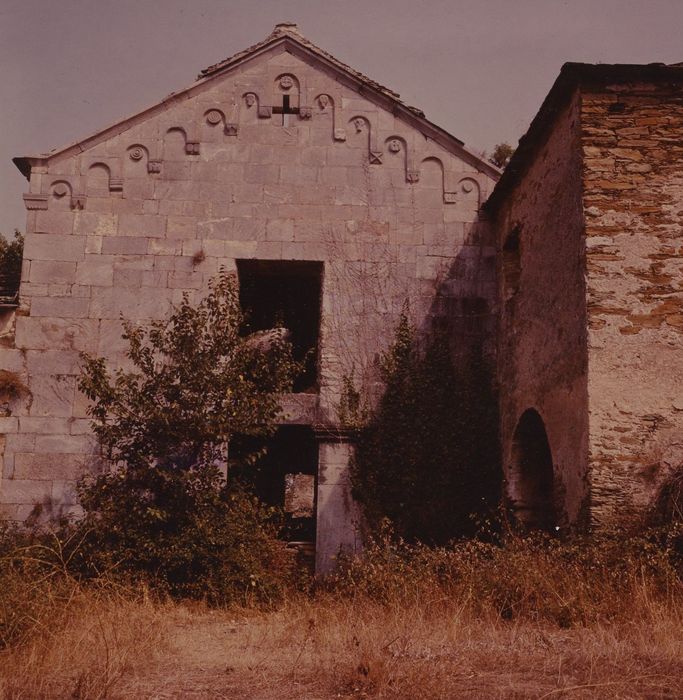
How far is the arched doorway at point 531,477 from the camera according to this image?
9.67 m

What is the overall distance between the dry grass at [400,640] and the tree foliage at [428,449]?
2030 mm

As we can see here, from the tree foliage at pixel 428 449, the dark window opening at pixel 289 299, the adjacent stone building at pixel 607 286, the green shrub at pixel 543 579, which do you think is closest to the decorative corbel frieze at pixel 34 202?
the dark window opening at pixel 289 299

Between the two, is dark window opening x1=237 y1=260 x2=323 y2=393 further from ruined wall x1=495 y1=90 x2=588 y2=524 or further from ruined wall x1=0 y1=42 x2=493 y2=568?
ruined wall x1=495 y1=90 x2=588 y2=524

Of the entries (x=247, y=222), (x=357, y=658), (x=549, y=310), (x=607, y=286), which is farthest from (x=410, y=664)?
(x=247, y=222)

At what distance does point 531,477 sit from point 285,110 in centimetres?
579

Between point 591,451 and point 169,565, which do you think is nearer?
point 591,451

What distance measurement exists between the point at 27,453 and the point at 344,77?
20.9 ft

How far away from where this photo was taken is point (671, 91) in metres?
8.21

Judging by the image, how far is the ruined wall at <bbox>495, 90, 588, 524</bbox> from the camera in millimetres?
7891

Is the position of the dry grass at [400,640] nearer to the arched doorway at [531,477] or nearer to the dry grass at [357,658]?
the dry grass at [357,658]

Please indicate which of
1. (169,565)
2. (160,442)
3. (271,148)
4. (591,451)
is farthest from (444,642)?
(271,148)

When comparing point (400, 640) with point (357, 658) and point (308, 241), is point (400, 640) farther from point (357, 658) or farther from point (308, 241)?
point (308, 241)

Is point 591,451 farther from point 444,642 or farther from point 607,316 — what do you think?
point 444,642

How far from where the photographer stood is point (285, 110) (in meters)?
11.2
